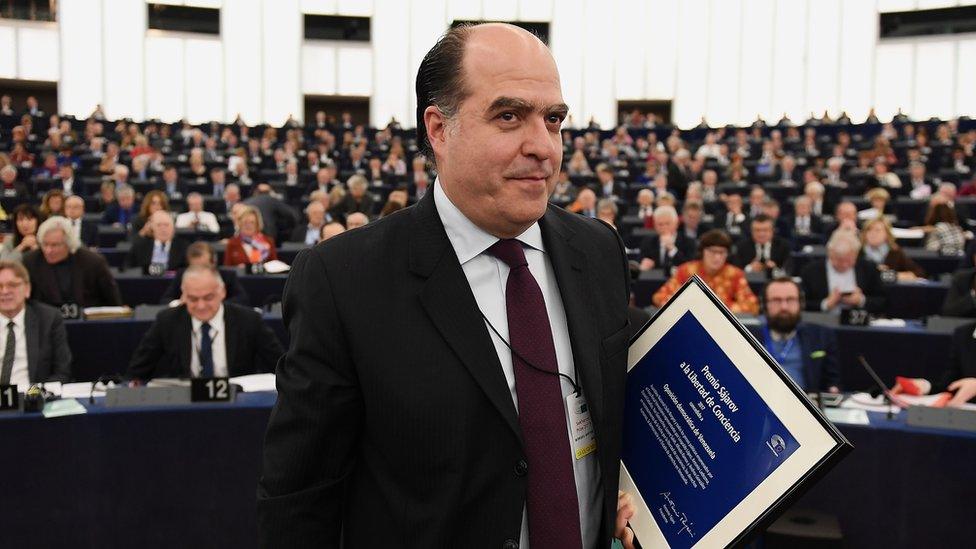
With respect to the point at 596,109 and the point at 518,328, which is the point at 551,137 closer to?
the point at 518,328

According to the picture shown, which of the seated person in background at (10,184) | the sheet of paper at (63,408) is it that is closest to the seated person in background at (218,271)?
the sheet of paper at (63,408)

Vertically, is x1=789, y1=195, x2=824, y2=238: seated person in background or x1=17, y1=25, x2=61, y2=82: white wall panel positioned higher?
x1=17, y1=25, x2=61, y2=82: white wall panel

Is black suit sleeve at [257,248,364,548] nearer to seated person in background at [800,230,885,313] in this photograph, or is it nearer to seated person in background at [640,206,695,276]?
seated person in background at [800,230,885,313]

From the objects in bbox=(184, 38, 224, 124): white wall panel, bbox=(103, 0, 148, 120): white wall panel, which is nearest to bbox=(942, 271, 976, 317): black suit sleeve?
bbox=(184, 38, 224, 124): white wall panel

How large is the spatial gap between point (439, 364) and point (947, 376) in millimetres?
4467

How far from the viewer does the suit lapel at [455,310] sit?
3.83ft

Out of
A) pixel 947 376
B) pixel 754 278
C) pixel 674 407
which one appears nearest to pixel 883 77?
pixel 754 278

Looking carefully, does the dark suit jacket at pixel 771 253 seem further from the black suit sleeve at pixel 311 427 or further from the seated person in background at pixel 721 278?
the black suit sleeve at pixel 311 427

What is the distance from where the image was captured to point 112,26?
24.6 meters

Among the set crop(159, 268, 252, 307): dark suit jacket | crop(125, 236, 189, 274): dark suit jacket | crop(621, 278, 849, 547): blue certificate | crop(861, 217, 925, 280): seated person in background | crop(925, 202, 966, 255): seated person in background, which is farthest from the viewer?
crop(925, 202, 966, 255): seated person in background

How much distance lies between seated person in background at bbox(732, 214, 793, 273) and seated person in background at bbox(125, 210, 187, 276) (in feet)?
16.6

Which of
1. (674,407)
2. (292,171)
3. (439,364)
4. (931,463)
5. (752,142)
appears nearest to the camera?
(439,364)

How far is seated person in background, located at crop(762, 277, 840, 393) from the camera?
4.93 metres

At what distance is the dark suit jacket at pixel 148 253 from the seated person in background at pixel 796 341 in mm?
5354
